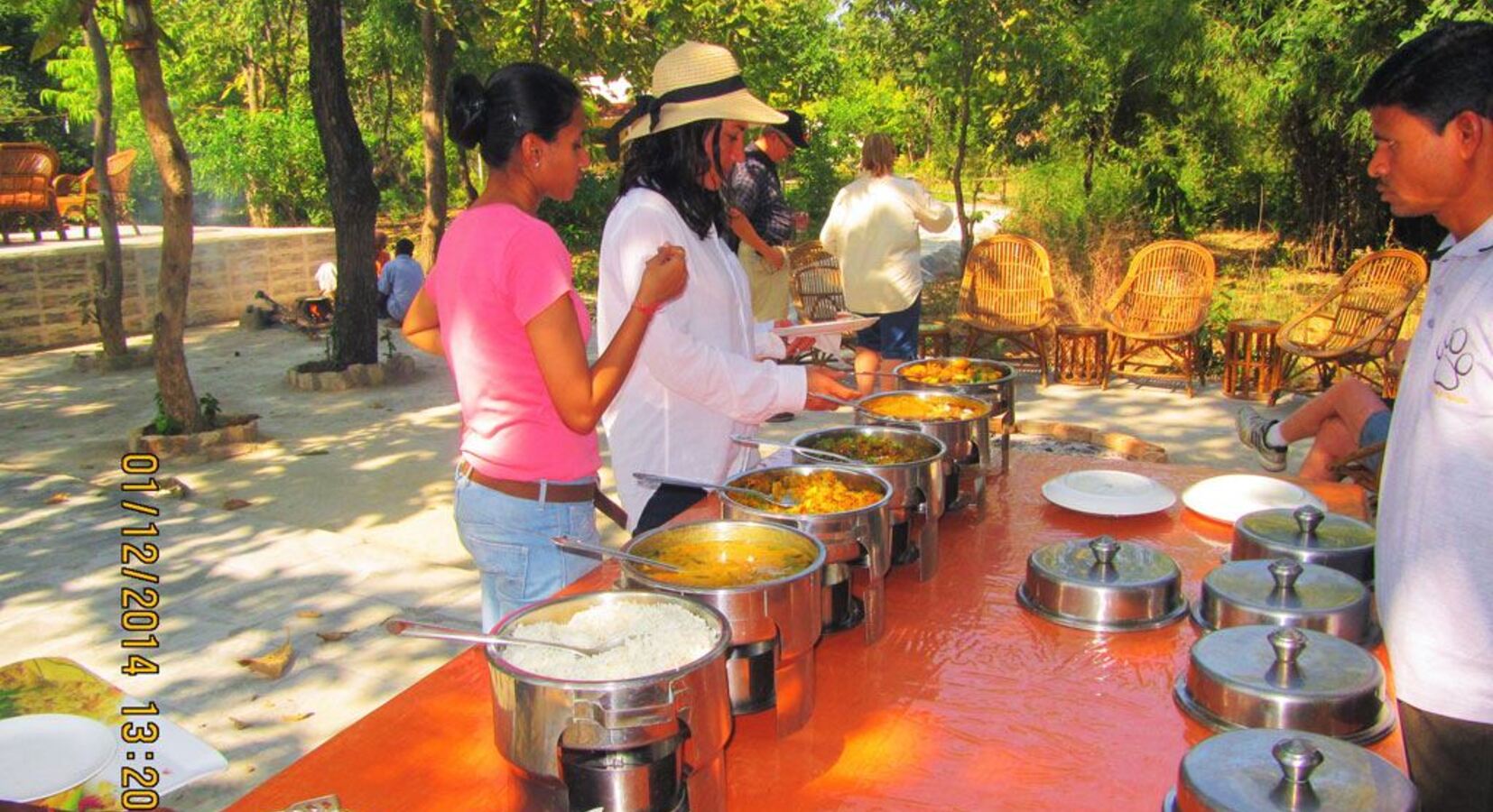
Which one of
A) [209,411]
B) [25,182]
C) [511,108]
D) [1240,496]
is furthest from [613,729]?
[25,182]

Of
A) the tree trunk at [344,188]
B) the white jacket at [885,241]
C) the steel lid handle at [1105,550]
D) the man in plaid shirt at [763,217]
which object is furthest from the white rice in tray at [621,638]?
the tree trunk at [344,188]

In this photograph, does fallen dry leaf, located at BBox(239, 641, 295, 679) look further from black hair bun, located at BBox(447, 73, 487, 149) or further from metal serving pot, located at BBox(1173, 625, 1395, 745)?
metal serving pot, located at BBox(1173, 625, 1395, 745)

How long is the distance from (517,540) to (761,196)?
14.3 feet

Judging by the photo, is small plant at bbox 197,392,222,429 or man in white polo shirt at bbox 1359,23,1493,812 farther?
small plant at bbox 197,392,222,429

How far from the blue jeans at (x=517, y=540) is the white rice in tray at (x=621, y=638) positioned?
713mm

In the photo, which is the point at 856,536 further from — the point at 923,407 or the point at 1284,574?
the point at 923,407

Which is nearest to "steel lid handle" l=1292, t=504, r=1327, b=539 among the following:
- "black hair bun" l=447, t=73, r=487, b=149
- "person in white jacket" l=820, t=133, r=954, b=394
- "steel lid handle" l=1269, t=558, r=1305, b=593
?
"steel lid handle" l=1269, t=558, r=1305, b=593

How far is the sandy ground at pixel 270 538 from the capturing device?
3.51 m

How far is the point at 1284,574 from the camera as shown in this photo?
66.2 inches

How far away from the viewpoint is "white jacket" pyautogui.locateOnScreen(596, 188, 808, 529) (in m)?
2.21

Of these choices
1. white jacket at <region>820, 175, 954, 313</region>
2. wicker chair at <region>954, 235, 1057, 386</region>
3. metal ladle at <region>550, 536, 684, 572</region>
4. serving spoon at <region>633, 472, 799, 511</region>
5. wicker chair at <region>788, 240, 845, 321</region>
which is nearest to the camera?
metal ladle at <region>550, 536, 684, 572</region>

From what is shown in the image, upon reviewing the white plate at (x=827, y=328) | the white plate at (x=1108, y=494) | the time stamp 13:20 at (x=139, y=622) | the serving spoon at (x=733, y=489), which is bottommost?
the time stamp 13:20 at (x=139, y=622)

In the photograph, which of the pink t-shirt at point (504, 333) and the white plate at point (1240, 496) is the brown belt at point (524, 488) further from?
the white plate at point (1240, 496)

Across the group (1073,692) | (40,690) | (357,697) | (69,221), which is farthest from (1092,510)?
(69,221)
